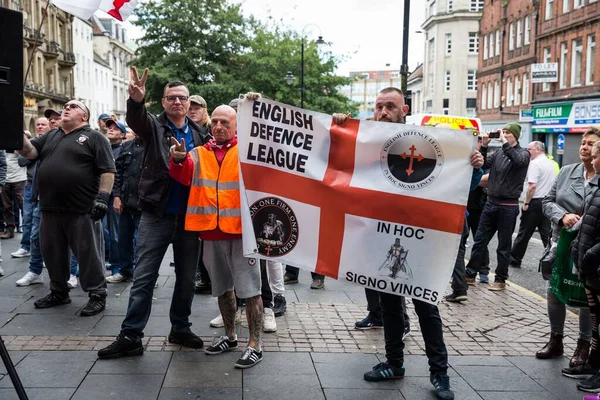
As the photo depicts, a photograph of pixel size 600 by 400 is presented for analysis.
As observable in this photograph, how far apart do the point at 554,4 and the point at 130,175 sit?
38369 mm

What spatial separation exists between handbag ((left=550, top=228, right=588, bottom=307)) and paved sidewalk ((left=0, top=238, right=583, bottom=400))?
0.60 metres

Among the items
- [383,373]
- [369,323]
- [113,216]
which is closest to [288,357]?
[383,373]

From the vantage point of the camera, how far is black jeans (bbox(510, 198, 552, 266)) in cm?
1088

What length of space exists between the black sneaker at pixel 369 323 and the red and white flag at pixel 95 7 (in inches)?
145

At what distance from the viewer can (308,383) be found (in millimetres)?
4953

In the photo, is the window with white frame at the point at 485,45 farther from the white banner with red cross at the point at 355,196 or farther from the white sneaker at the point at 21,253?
the white banner with red cross at the point at 355,196

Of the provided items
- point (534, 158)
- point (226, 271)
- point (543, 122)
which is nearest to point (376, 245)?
point (226, 271)

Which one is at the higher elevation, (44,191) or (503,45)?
(503,45)

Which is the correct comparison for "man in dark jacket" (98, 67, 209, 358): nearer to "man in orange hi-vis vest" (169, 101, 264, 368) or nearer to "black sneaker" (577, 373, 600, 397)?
"man in orange hi-vis vest" (169, 101, 264, 368)

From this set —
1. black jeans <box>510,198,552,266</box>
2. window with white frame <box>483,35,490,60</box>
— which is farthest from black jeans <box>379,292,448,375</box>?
window with white frame <box>483,35,490,60</box>

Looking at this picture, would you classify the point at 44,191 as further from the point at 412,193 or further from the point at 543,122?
the point at 543,122

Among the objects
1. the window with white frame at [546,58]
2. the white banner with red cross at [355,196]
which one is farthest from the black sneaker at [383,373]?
the window with white frame at [546,58]

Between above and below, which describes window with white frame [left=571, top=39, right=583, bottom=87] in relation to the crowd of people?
above

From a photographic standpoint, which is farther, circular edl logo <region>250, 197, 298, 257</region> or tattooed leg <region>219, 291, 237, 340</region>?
tattooed leg <region>219, 291, 237, 340</region>
